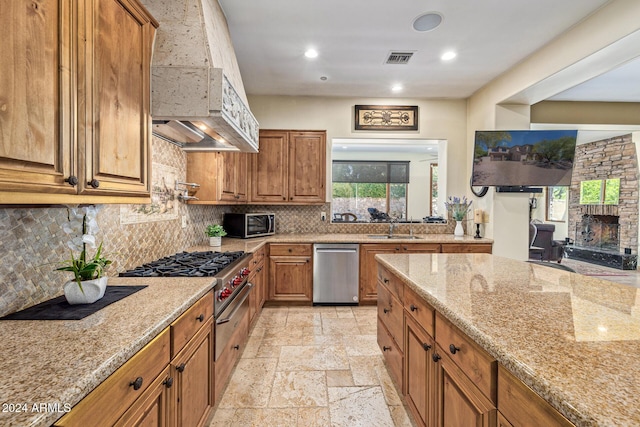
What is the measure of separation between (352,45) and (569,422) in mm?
3223

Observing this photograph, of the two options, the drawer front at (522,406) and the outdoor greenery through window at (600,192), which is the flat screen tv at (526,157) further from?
the outdoor greenery through window at (600,192)

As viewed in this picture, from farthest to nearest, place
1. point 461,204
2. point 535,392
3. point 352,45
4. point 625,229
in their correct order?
point 625,229 → point 461,204 → point 352,45 → point 535,392

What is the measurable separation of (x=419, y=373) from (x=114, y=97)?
206 centimetres

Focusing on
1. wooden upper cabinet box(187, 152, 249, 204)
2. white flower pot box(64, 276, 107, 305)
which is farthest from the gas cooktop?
wooden upper cabinet box(187, 152, 249, 204)

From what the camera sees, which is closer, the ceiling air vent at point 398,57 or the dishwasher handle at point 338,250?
the ceiling air vent at point 398,57

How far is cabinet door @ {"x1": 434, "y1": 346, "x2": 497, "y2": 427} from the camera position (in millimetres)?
986

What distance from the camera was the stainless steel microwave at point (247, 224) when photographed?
12.1ft

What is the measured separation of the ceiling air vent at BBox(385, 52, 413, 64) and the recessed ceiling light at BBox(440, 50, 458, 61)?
363 mm

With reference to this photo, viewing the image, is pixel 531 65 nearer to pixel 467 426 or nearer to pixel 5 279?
pixel 467 426

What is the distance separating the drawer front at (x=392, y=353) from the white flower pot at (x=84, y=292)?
1.76 meters

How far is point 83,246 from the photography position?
155 centimetres

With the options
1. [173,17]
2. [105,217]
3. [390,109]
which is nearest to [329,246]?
[390,109]

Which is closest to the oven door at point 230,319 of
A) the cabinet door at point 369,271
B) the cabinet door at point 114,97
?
Result: the cabinet door at point 114,97

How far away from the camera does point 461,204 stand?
4.25 m
